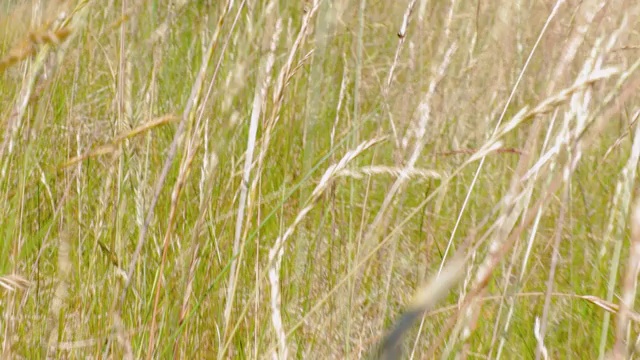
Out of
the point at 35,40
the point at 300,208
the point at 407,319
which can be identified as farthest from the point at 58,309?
the point at 407,319

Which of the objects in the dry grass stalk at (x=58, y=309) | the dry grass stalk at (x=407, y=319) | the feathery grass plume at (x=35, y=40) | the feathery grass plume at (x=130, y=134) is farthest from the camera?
the dry grass stalk at (x=58, y=309)

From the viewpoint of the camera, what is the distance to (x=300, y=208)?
1.54 meters

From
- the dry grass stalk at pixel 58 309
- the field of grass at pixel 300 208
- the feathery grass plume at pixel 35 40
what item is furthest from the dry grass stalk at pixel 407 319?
the dry grass stalk at pixel 58 309

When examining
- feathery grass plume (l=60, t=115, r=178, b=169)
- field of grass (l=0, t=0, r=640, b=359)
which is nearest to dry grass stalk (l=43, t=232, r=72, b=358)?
field of grass (l=0, t=0, r=640, b=359)

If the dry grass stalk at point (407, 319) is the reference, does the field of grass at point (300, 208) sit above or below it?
below

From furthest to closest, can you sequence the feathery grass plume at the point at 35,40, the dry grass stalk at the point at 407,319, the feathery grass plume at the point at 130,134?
1. the feathery grass plume at the point at 130,134
2. the feathery grass plume at the point at 35,40
3. the dry grass stalk at the point at 407,319

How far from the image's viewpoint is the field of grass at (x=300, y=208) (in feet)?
3.50

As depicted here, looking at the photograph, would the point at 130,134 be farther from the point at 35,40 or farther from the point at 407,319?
the point at 407,319

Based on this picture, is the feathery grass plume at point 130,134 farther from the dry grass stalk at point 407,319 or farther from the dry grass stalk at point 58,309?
the dry grass stalk at point 407,319

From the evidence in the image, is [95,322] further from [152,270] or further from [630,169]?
[630,169]

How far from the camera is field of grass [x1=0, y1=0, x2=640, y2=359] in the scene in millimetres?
1066

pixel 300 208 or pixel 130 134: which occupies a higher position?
pixel 130 134

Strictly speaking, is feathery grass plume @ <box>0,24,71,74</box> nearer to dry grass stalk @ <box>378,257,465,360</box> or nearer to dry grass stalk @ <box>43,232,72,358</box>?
dry grass stalk @ <box>378,257,465,360</box>

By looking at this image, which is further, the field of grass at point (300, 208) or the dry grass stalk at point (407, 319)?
the field of grass at point (300, 208)
